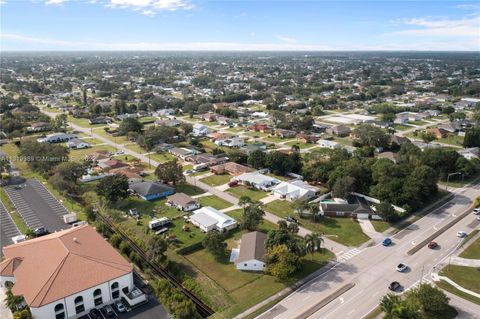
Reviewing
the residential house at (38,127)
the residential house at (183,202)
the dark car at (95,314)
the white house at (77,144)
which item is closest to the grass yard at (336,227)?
the residential house at (183,202)

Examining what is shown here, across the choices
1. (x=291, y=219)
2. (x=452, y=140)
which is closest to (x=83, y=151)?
(x=291, y=219)

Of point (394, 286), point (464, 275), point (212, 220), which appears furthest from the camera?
point (212, 220)

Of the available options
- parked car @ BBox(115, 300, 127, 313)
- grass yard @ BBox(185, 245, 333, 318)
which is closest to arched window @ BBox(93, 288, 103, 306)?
parked car @ BBox(115, 300, 127, 313)

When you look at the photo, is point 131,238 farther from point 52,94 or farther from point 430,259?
point 52,94

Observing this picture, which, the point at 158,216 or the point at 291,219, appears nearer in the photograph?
the point at 291,219

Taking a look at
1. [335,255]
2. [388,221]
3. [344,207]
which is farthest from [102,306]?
[388,221]

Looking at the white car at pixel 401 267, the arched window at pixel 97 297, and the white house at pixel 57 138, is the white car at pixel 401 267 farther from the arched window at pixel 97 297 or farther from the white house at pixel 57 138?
the white house at pixel 57 138

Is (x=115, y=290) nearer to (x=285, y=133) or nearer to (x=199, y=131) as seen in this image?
(x=199, y=131)
